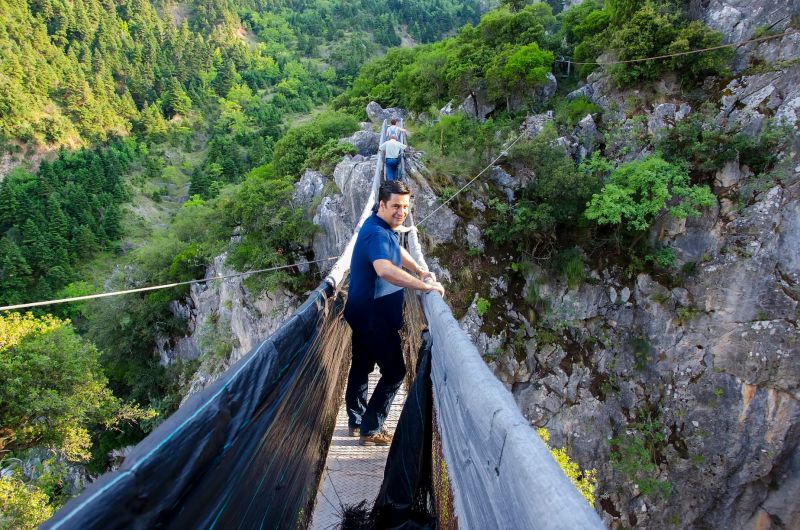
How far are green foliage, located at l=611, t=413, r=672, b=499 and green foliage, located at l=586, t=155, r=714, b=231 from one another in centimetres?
420

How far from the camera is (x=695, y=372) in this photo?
845 centimetres

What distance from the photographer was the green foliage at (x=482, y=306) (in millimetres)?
8406

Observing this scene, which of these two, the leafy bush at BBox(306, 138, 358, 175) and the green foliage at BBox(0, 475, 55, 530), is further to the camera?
the leafy bush at BBox(306, 138, 358, 175)

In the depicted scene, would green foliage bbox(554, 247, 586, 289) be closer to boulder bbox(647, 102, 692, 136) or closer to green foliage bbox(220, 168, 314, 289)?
boulder bbox(647, 102, 692, 136)

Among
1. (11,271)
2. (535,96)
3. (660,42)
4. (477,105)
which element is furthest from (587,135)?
(11,271)

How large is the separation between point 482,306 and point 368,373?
21.5ft

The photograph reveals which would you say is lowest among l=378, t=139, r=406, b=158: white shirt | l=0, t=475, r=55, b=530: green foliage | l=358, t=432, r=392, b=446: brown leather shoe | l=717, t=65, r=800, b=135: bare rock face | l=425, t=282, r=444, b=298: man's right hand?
l=0, t=475, r=55, b=530: green foliage

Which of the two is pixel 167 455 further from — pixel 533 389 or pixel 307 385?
pixel 533 389

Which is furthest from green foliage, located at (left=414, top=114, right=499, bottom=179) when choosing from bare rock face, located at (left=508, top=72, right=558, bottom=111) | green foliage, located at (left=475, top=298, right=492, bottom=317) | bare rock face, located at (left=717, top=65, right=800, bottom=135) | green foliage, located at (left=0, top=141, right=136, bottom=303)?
green foliage, located at (left=0, top=141, right=136, bottom=303)

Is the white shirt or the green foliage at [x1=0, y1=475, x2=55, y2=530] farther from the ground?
the white shirt

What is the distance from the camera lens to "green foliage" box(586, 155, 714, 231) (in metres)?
7.79

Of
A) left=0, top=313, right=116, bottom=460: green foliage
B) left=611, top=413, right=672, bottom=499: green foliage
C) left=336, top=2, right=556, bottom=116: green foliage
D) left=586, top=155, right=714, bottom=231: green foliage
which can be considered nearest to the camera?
left=0, top=313, right=116, bottom=460: green foliage

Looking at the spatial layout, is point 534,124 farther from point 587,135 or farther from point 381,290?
point 381,290

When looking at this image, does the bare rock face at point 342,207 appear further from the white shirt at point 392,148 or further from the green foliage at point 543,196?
the green foliage at point 543,196
